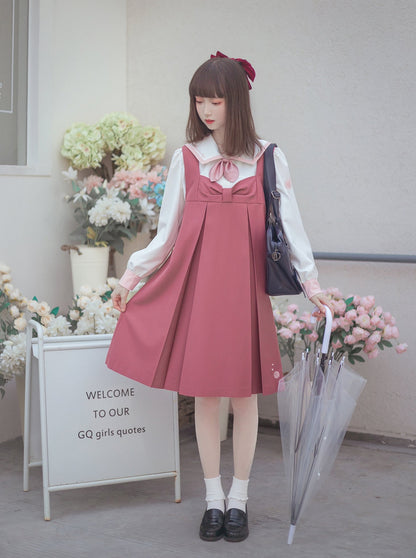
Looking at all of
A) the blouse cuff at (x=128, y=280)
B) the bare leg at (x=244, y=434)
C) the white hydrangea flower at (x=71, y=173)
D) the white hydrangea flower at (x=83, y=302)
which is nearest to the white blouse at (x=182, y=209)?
the blouse cuff at (x=128, y=280)

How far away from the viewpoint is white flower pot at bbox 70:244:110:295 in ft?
13.0

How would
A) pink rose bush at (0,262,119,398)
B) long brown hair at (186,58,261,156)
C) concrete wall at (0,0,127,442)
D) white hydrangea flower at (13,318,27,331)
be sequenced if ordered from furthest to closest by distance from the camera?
concrete wall at (0,0,127,442) → white hydrangea flower at (13,318,27,331) → pink rose bush at (0,262,119,398) → long brown hair at (186,58,261,156)

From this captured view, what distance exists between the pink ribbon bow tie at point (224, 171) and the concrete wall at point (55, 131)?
5.04 feet

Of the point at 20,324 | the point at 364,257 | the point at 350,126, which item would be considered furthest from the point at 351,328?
the point at 20,324

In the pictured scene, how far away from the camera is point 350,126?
3928 mm

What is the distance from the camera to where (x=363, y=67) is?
3873mm

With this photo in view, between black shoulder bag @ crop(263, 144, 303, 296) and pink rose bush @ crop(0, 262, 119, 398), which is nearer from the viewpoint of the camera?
black shoulder bag @ crop(263, 144, 303, 296)

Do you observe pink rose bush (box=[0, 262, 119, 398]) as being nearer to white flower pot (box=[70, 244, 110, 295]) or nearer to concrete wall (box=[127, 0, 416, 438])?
white flower pot (box=[70, 244, 110, 295])

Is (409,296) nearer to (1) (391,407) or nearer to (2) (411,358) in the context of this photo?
(2) (411,358)

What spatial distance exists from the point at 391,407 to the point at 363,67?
169cm

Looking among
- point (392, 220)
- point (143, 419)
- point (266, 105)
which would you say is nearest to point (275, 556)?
point (143, 419)

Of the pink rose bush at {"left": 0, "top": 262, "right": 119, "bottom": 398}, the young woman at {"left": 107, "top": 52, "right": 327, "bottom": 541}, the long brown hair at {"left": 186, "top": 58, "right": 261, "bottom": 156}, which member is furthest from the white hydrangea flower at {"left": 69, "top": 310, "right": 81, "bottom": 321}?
the long brown hair at {"left": 186, "top": 58, "right": 261, "bottom": 156}

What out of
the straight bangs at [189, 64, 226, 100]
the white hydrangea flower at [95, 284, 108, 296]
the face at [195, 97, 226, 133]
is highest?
the straight bangs at [189, 64, 226, 100]

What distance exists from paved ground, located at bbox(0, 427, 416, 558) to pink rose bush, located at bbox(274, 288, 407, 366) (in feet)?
1.73
